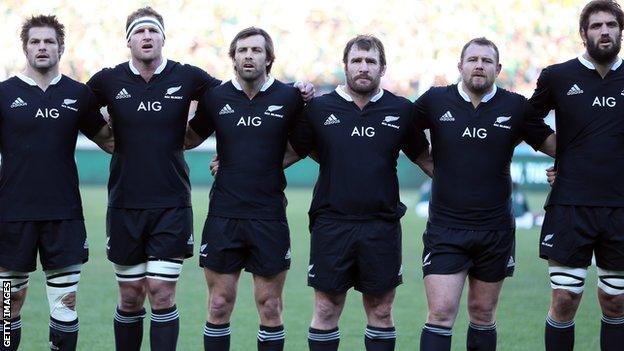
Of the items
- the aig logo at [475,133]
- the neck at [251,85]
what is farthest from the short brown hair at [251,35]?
the aig logo at [475,133]

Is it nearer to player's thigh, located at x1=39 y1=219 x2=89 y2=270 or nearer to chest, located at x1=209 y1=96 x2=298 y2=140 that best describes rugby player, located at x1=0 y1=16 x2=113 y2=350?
player's thigh, located at x1=39 y1=219 x2=89 y2=270

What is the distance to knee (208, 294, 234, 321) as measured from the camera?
647cm

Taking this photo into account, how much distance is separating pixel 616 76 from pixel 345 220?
176 centimetres

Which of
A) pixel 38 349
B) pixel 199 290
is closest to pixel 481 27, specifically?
pixel 199 290

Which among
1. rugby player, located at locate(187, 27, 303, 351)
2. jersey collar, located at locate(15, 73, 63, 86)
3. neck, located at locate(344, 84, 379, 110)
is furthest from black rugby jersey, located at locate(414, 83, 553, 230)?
jersey collar, located at locate(15, 73, 63, 86)

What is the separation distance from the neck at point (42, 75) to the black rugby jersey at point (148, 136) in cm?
36

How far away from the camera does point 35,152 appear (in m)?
6.35

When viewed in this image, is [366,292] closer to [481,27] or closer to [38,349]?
[38,349]

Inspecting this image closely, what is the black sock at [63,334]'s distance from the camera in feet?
21.3

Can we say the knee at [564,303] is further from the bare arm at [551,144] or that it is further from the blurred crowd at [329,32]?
the blurred crowd at [329,32]

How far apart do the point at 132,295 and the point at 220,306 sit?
0.62m

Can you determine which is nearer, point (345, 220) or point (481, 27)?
point (345, 220)

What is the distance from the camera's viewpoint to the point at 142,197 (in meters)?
6.61

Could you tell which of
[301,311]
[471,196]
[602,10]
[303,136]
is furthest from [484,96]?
[301,311]
